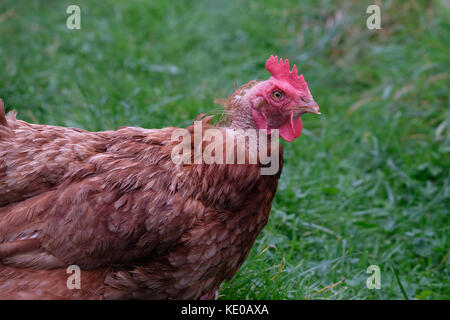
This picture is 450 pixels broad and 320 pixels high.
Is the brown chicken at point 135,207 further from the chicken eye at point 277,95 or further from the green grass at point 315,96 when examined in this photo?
the green grass at point 315,96

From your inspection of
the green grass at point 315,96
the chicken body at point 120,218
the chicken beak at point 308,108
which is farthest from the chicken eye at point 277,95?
the green grass at point 315,96

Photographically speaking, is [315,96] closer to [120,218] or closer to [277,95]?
[277,95]

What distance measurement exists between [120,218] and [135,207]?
0.09 m

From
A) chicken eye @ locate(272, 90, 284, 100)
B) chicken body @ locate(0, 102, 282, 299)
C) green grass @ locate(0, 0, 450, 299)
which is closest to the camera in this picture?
chicken body @ locate(0, 102, 282, 299)

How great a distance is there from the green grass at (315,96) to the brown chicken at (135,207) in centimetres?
69

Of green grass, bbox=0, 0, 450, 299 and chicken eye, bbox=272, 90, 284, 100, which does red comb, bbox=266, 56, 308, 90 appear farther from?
green grass, bbox=0, 0, 450, 299

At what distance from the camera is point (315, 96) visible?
571cm

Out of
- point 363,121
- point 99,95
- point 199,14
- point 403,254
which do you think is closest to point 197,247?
point 403,254

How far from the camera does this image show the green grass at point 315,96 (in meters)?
A: 3.79

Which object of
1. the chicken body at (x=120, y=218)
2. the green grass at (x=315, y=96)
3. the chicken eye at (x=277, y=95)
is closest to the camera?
the chicken body at (x=120, y=218)

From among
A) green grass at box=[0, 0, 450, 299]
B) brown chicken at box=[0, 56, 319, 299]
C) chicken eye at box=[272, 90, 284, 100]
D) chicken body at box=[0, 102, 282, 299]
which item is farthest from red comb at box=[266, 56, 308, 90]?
green grass at box=[0, 0, 450, 299]

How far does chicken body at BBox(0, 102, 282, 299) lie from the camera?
250cm

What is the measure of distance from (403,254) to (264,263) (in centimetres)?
125
